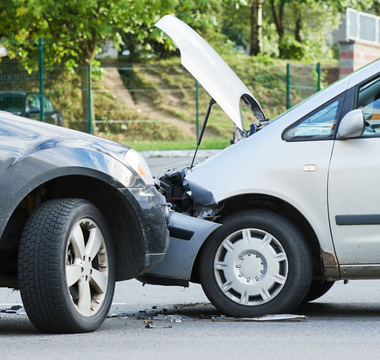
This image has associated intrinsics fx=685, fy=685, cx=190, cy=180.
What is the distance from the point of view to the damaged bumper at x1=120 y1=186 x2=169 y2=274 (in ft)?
14.1

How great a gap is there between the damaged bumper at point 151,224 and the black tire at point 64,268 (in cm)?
26

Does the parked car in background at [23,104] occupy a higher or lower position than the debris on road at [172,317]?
higher

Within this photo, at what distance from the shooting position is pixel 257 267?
14.9 feet

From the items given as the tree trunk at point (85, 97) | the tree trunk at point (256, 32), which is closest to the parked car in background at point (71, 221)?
the tree trunk at point (85, 97)

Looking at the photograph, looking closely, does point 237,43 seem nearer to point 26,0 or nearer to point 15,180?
point 26,0

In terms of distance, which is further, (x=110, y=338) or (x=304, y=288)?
(x=304, y=288)

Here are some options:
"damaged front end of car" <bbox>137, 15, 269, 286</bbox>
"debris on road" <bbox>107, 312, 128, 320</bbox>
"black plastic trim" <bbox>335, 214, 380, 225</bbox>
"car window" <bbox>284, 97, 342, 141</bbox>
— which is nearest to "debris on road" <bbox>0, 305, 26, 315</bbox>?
"debris on road" <bbox>107, 312, 128, 320</bbox>

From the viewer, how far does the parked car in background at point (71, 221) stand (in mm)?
3865

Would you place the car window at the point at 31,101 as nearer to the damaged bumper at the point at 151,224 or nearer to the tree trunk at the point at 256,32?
the damaged bumper at the point at 151,224

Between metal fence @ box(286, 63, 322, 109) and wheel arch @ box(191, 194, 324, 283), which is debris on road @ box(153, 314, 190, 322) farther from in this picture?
metal fence @ box(286, 63, 322, 109)

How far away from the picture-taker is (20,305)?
5359mm

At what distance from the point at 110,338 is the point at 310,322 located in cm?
135

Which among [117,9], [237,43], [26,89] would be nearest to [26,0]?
[117,9]

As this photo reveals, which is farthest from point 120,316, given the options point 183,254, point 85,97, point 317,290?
point 85,97
